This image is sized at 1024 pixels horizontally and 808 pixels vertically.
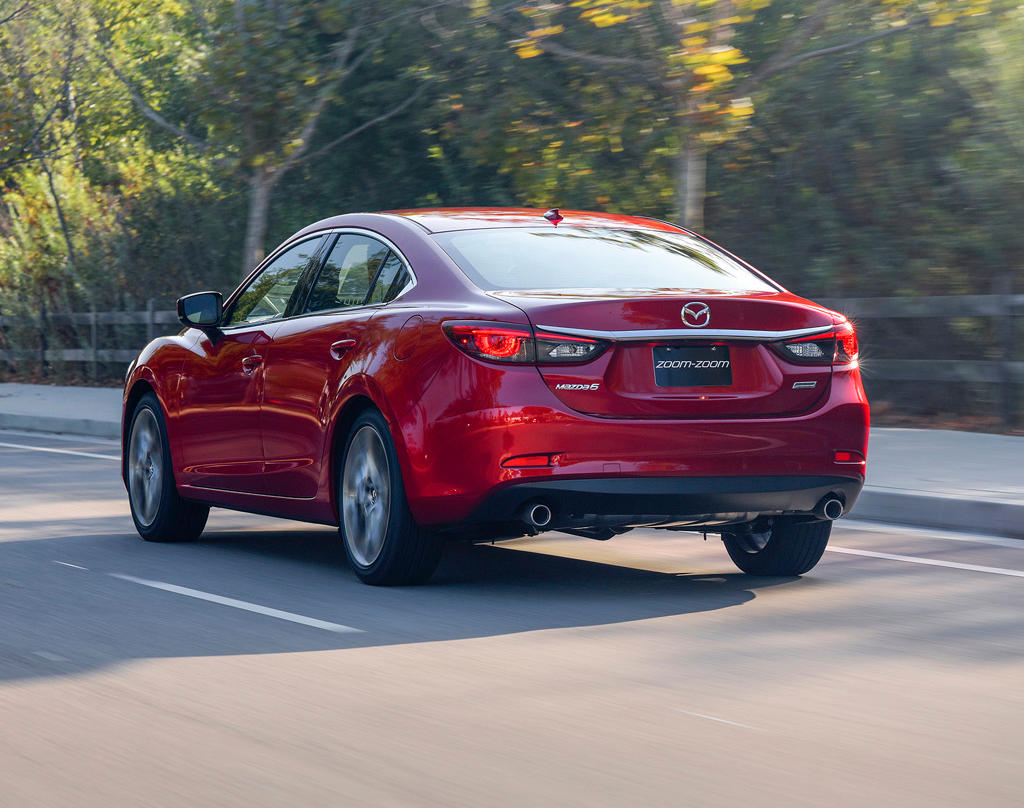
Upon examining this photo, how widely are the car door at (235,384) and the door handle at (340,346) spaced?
76 cm

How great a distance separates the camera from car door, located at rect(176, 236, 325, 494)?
829cm

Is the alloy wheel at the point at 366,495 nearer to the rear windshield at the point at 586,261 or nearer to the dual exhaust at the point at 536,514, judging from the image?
the dual exhaust at the point at 536,514

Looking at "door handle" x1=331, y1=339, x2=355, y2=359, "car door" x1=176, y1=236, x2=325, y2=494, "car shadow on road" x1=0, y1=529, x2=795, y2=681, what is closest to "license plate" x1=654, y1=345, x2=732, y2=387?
"car shadow on road" x1=0, y1=529, x2=795, y2=681

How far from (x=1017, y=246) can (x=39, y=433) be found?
1042cm

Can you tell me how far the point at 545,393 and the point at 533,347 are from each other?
7.3 inches

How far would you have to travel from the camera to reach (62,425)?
18.7m


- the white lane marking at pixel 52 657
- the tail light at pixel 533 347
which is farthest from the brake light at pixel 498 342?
the white lane marking at pixel 52 657

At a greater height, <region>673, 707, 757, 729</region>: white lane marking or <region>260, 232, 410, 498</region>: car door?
<region>260, 232, 410, 498</region>: car door

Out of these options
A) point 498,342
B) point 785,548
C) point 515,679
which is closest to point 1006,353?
point 785,548

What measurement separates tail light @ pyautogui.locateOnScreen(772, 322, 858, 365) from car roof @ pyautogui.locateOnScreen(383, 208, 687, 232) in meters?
1.33

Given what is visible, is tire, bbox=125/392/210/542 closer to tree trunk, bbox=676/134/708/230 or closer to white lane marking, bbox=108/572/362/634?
white lane marking, bbox=108/572/362/634

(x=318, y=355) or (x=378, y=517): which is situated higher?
(x=318, y=355)

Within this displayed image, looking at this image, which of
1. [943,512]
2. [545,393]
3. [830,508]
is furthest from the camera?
[943,512]

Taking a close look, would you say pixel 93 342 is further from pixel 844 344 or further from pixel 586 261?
pixel 844 344
